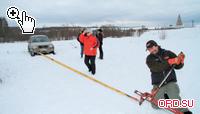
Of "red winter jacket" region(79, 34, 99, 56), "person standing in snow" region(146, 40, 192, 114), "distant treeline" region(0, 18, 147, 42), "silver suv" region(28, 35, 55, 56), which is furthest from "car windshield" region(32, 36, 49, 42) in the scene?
"person standing in snow" region(146, 40, 192, 114)

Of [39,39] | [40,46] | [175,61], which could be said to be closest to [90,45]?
[175,61]

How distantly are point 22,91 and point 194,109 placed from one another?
488 cm

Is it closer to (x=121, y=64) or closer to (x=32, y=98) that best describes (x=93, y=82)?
(x=32, y=98)

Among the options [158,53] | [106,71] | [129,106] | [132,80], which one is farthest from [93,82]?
[158,53]

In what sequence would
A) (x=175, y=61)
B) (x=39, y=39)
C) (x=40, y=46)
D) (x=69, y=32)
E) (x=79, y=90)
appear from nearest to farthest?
(x=175, y=61), (x=79, y=90), (x=40, y=46), (x=39, y=39), (x=69, y=32)

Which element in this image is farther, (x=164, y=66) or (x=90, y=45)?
(x=90, y=45)

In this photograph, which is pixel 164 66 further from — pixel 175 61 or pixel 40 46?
pixel 40 46

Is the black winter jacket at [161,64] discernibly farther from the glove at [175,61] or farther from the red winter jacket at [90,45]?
the red winter jacket at [90,45]

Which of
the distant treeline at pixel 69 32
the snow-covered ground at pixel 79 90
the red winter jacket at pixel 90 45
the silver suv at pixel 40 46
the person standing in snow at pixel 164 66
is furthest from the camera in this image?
the distant treeline at pixel 69 32

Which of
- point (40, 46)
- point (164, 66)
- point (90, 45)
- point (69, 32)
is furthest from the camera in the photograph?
point (69, 32)

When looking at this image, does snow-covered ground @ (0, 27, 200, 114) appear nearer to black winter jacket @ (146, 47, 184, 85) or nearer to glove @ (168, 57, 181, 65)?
black winter jacket @ (146, 47, 184, 85)

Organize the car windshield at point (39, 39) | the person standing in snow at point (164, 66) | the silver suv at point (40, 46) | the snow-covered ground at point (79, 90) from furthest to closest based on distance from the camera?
1. the car windshield at point (39, 39)
2. the silver suv at point (40, 46)
3. the snow-covered ground at point (79, 90)
4. the person standing in snow at point (164, 66)

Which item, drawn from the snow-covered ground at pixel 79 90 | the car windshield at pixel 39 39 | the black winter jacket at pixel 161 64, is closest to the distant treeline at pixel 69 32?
the car windshield at pixel 39 39

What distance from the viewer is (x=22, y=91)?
8.84m
